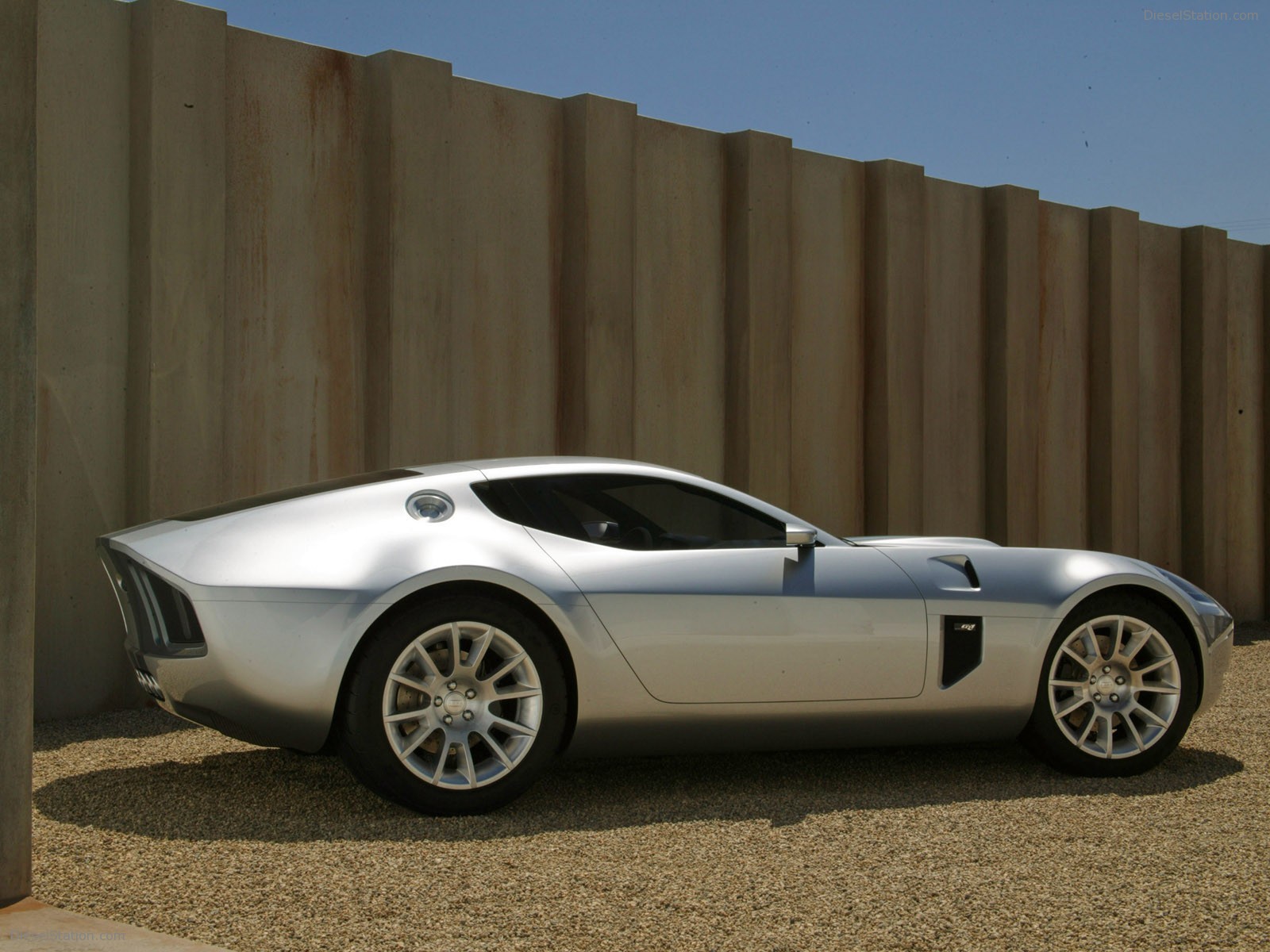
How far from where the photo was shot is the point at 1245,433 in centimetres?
1458

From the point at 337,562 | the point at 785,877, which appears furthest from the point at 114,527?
the point at 785,877

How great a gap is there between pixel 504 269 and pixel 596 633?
449 centimetres

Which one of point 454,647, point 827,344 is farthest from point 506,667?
point 827,344

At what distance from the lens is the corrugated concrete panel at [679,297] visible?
959 cm

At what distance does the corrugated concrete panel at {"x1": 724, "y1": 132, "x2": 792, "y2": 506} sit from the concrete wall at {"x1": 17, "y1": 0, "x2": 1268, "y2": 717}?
27 mm

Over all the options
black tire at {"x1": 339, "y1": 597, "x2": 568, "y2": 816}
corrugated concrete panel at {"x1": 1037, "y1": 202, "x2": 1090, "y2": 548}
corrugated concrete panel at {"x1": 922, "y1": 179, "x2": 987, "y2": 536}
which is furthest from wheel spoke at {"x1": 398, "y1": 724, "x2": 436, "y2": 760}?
corrugated concrete panel at {"x1": 1037, "y1": 202, "x2": 1090, "y2": 548}

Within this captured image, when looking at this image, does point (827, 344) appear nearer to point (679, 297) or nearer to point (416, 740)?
point (679, 297)

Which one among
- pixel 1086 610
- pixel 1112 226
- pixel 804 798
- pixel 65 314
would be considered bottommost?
pixel 804 798

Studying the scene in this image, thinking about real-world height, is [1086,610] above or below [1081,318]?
below

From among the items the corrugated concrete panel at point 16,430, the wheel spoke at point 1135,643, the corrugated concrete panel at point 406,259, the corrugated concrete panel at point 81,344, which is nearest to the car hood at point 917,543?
the wheel spoke at point 1135,643

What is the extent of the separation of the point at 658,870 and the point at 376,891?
2.76ft

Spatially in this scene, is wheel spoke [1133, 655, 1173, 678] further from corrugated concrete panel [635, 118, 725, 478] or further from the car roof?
corrugated concrete panel [635, 118, 725, 478]

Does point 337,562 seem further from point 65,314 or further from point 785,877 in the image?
point 65,314

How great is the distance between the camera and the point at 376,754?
14.8ft
